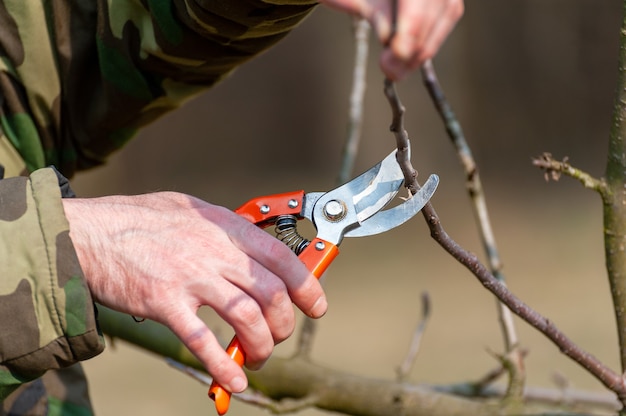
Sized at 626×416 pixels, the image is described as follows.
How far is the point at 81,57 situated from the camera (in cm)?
112

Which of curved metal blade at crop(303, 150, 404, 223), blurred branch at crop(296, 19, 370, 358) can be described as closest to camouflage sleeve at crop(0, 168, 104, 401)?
curved metal blade at crop(303, 150, 404, 223)

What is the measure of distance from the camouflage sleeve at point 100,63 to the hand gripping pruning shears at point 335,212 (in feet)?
0.74

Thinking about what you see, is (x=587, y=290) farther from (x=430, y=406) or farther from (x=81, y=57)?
(x=81, y=57)

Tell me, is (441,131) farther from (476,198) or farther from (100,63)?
(100,63)

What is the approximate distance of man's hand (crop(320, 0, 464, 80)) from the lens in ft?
1.64

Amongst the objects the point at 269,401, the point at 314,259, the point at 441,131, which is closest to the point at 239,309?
the point at 314,259

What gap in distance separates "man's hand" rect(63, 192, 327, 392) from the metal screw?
10 centimetres

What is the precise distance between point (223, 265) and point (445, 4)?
0.30 meters

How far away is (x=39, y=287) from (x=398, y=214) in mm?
317

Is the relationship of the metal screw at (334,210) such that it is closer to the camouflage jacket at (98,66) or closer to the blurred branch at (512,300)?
the blurred branch at (512,300)

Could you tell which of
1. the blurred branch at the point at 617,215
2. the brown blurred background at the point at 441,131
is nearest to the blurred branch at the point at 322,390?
the blurred branch at the point at 617,215

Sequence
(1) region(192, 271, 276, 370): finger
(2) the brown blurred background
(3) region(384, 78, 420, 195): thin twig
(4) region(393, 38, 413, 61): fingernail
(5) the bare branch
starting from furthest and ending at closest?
(2) the brown blurred background < (5) the bare branch < (1) region(192, 271, 276, 370): finger < (3) region(384, 78, 420, 195): thin twig < (4) region(393, 38, 413, 61): fingernail

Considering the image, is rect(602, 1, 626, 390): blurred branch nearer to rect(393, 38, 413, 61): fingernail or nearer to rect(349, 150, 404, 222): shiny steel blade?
rect(349, 150, 404, 222): shiny steel blade

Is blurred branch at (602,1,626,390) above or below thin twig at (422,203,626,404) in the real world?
above
